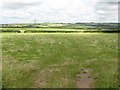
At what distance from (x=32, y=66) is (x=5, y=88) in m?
7.75

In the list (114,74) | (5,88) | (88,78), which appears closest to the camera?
(5,88)

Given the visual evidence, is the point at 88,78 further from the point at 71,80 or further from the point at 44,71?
the point at 44,71

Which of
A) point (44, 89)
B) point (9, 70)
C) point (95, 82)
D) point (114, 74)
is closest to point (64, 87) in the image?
point (44, 89)

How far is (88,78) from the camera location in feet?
54.5

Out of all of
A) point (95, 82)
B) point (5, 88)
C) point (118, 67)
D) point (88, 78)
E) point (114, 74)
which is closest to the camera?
point (5, 88)

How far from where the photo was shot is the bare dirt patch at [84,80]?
14469 mm

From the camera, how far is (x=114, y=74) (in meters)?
17.8

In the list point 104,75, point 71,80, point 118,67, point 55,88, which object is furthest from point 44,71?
point 118,67

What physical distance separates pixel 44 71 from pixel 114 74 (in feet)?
26.0

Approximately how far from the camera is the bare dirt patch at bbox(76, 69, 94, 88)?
1447 centimetres

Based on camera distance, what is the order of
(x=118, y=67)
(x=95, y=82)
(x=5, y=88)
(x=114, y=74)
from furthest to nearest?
(x=118, y=67), (x=114, y=74), (x=95, y=82), (x=5, y=88)

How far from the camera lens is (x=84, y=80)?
628 inches

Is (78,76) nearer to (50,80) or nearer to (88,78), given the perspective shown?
(88,78)

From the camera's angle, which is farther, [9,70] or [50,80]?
[9,70]
